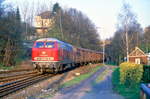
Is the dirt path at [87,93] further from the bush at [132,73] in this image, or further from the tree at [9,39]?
the tree at [9,39]

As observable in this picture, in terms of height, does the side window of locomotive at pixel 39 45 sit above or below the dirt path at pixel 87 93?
above

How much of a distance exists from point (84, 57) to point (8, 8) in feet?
47.3

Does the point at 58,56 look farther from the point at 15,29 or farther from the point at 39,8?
the point at 39,8

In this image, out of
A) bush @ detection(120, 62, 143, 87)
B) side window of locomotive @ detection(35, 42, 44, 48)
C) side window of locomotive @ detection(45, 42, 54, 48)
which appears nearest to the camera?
bush @ detection(120, 62, 143, 87)


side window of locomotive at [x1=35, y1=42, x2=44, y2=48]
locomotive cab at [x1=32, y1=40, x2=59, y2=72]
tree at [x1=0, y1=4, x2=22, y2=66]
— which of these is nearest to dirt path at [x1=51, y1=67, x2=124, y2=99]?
locomotive cab at [x1=32, y1=40, x2=59, y2=72]

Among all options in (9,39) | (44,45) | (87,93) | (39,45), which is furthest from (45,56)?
(9,39)

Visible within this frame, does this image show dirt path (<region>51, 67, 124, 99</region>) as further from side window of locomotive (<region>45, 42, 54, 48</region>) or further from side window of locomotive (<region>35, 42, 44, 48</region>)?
side window of locomotive (<region>35, 42, 44, 48</region>)

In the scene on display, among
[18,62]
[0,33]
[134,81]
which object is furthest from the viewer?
[18,62]

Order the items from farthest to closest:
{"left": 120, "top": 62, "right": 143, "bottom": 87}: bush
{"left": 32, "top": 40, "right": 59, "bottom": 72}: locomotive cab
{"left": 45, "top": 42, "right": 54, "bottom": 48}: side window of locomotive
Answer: {"left": 45, "top": 42, "right": 54, "bottom": 48}: side window of locomotive, {"left": 32, "top": 40, "right": 59, "bottom": 72}: locomotive cab, {"left": 120, "top": 62, "right": 143, "bottom": 87}: bush

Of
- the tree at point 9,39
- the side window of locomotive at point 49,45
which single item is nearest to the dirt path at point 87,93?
the side window of locomotive at point 49,45

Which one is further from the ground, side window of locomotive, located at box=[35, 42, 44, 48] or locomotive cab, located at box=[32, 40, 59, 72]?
side window of locomotive, located at box=[35, 42, 44, 48]

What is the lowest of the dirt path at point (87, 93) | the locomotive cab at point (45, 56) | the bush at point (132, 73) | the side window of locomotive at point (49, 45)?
the dirt path at point (87, 93)

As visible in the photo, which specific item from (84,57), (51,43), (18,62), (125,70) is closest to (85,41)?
(84,57)

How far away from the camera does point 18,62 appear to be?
39219 millimetres
